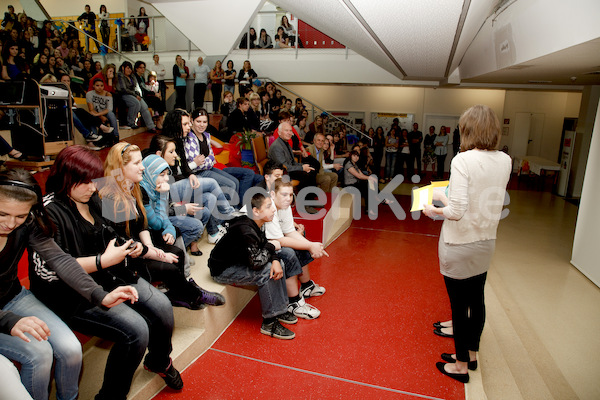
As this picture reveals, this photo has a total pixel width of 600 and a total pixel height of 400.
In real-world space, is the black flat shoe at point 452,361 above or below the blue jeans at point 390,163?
below

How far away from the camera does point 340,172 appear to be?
6.81 meters

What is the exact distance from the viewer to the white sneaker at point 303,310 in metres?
3.19

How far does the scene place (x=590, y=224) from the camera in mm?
4410

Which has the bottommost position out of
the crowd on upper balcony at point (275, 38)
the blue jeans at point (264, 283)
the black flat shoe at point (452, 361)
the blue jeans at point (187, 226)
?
the black flat shoe at point (452, 361)

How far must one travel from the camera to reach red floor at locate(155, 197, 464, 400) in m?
2.39

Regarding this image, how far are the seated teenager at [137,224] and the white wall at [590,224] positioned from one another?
13.7 feet

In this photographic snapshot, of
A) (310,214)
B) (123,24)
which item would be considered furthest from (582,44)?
(123,24)

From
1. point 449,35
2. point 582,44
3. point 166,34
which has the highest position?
point 166,34

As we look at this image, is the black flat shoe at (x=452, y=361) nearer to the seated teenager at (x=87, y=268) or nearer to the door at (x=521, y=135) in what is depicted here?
the seated teenager at (x=87, y=268)

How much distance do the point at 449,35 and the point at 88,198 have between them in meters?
3.42

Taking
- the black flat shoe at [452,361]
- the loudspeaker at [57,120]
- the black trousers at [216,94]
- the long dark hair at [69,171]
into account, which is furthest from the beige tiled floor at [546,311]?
the black trousers at [216,94]

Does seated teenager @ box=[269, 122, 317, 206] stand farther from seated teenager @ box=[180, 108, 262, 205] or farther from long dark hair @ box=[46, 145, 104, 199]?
long dark hair @ box=[46, 145, 104, 199]

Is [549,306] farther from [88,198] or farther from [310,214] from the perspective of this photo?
[88,198]

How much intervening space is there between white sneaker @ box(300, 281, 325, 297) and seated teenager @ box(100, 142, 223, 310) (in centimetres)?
111
